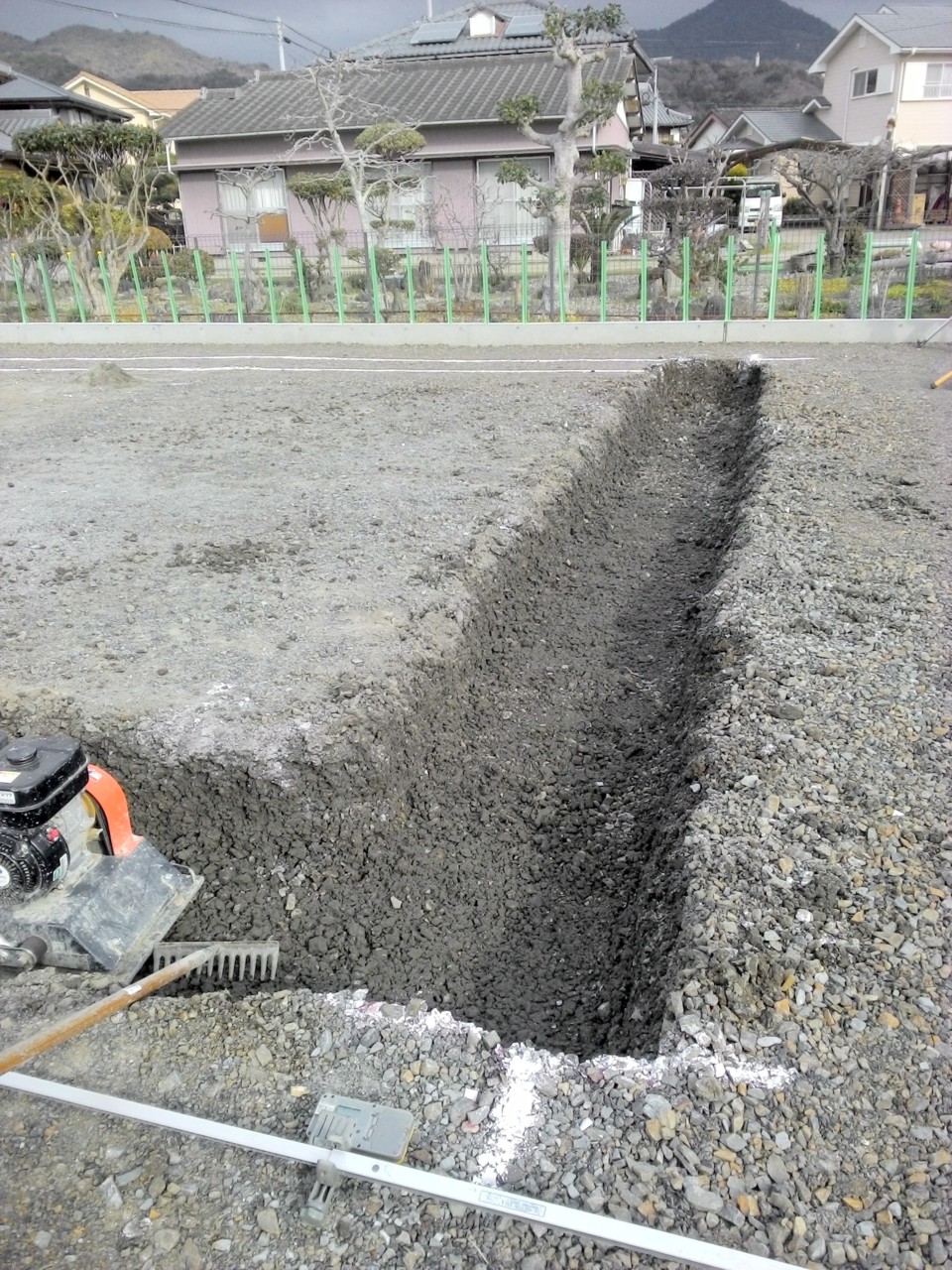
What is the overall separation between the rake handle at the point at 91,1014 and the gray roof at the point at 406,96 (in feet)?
78.5

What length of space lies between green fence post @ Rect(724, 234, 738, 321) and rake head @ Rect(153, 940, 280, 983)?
47.4 feet

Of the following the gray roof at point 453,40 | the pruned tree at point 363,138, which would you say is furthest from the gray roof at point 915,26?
the pruned tree at point 363,138

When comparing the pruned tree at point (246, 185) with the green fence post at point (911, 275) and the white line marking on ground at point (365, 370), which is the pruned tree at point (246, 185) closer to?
the white line marking on ground at point (365, 370)

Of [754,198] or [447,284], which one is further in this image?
[754,198]

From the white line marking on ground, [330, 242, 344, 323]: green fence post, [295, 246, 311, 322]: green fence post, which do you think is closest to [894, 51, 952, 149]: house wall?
[330, 242, 344, 323]: green fence post

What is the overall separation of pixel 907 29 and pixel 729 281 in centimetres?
2207

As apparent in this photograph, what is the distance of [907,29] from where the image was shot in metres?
30.0

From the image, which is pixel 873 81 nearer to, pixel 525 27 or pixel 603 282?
pixel 525 27

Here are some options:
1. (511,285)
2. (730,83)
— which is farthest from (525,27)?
(730,83)

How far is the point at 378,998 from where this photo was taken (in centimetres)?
345

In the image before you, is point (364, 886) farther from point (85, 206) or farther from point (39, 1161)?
point (85, 206)

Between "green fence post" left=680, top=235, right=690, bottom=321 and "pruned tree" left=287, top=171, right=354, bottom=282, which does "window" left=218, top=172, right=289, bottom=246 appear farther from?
"green fence post" left=680, top=235, right=690, bottom=321

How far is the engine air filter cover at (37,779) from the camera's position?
288 centimetres

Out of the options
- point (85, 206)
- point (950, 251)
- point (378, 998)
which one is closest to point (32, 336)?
point (85, 206)
